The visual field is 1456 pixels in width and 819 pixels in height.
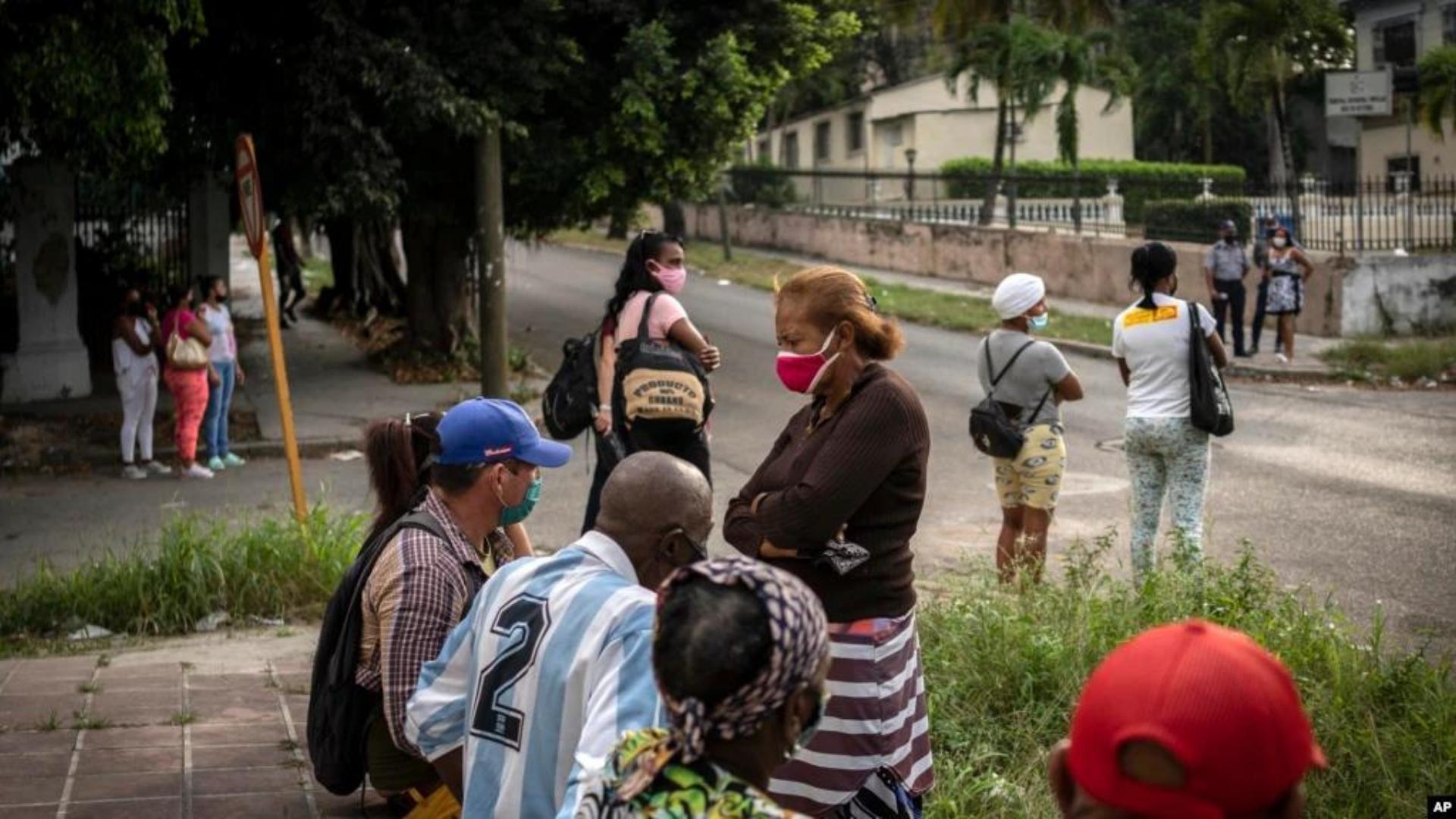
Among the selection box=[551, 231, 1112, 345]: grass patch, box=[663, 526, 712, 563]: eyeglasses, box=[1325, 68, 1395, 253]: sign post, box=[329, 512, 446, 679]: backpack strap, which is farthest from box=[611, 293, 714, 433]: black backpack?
box=[1325, 68, 1395, 253]: sign post

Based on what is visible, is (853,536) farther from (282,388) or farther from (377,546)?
(282,388)

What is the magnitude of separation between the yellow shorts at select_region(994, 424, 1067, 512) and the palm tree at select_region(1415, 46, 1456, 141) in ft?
81.2

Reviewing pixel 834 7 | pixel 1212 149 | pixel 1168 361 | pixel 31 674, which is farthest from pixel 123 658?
pixel 1212 149

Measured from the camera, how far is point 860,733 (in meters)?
4.64

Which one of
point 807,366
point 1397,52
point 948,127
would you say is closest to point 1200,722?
point 807,366

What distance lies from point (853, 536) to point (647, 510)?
1242 mm

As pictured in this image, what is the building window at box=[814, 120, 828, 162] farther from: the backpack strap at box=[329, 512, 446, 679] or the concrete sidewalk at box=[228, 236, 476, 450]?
the backpack strap at box=[329, 512, 446, 679]

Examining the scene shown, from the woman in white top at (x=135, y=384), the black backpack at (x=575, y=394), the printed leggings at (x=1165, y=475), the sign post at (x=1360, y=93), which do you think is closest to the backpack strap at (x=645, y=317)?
the black backpack at (x=575, y=394)

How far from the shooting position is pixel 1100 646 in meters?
6.57

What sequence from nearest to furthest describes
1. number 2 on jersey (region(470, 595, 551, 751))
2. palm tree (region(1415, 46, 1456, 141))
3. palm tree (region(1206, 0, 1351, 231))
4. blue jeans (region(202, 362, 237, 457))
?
1. number 2 on jersey (region(470, 595, 551, 751))
2. blue jeans (region(202, 362, 237, 457))
3. palm tree (region(1415, 46, 1456, 141))
4. palm tree (region(1206, 0, 1351, 231))

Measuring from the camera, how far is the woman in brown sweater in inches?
183

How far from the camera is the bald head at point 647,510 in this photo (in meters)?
3.65

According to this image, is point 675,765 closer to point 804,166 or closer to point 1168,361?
point 1168,361

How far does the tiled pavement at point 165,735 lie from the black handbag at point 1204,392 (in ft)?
13.5
